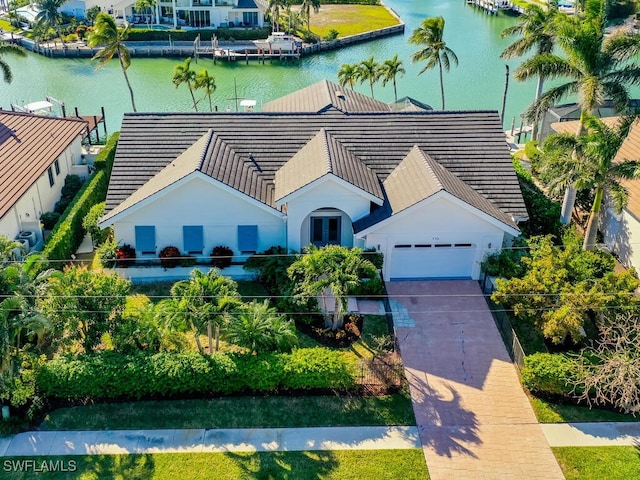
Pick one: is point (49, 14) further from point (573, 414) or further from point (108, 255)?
point (573, 414)

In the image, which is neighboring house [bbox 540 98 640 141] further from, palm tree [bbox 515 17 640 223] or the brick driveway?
the brick driveway

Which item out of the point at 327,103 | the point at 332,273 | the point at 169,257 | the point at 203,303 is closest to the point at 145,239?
the point at 169,257

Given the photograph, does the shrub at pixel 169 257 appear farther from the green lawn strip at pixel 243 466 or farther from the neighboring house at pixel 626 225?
the neighboring house at pixel 626 225

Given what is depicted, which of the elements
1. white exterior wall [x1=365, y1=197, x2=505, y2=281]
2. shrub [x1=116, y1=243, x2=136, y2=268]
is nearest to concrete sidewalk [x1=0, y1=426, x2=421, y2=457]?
white exterior wall [x1=365, y1=197, x2=505, y2=281]

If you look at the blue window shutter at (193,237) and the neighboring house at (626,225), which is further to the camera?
the neighboring house at (626,225)

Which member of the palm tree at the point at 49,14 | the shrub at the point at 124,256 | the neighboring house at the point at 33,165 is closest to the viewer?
the shrub at the point at 124,256

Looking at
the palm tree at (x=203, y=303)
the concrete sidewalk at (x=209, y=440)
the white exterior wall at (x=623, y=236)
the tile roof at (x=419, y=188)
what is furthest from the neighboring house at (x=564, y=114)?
the concrete sidewalk at (x=209, y=440)
